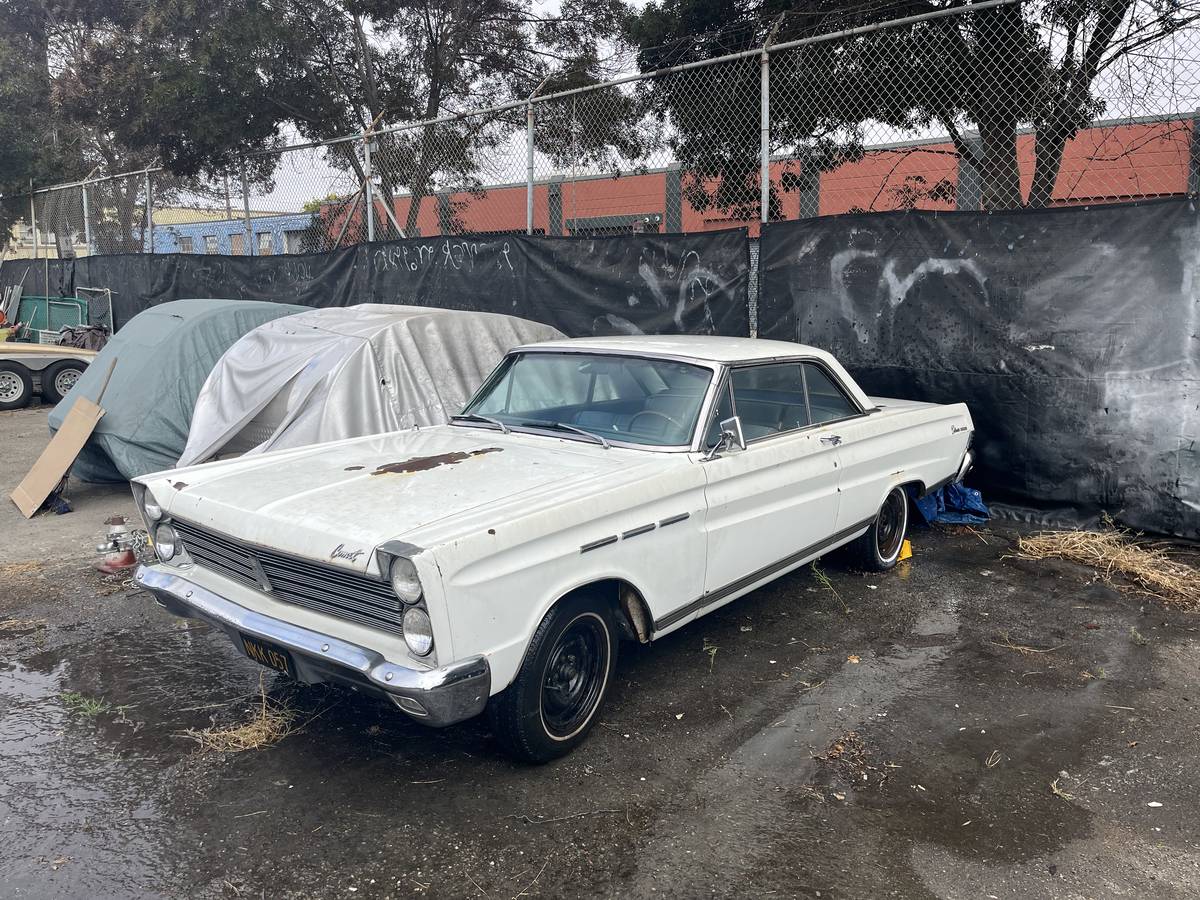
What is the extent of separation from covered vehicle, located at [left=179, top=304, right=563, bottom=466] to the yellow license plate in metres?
3.06

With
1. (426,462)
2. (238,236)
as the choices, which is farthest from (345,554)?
(238,236)

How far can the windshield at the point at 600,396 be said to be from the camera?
422cm

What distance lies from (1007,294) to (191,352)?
6295 mm

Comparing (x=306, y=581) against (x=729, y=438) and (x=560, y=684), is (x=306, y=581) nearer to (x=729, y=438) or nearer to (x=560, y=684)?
(x=560, y=684)

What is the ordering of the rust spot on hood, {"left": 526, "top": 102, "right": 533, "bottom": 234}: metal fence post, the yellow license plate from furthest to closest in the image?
{"left": 526, "top": 102, "right": 533, "bottom": 234}: metal fence post < the rust spot on hood < the yellow license plate

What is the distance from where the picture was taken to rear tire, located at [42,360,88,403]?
12352 millimetres

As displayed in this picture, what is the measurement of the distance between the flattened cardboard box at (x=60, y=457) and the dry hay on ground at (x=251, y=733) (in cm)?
421

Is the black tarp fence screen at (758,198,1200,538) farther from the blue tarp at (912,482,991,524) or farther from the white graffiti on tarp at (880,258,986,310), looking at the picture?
the blue tarp at (912,482,991,524)

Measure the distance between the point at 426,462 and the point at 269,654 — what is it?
105cm

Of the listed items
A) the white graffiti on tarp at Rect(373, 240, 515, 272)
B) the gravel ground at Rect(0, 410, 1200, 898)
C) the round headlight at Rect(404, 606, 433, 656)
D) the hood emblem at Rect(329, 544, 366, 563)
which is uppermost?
the white graffiti on tarp at Rect(373, 240, 515, 272)

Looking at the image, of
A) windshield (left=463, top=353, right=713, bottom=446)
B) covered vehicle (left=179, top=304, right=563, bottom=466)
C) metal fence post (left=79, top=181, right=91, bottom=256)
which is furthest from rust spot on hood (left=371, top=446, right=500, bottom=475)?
metal fence post (left=79, top=181, right=91, bottom=256)

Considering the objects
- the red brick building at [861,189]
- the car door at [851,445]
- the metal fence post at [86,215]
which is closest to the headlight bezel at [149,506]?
the car door at [851,445]

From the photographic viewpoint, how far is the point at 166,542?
155 inches

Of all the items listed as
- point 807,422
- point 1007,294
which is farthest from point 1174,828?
point 1007,294
